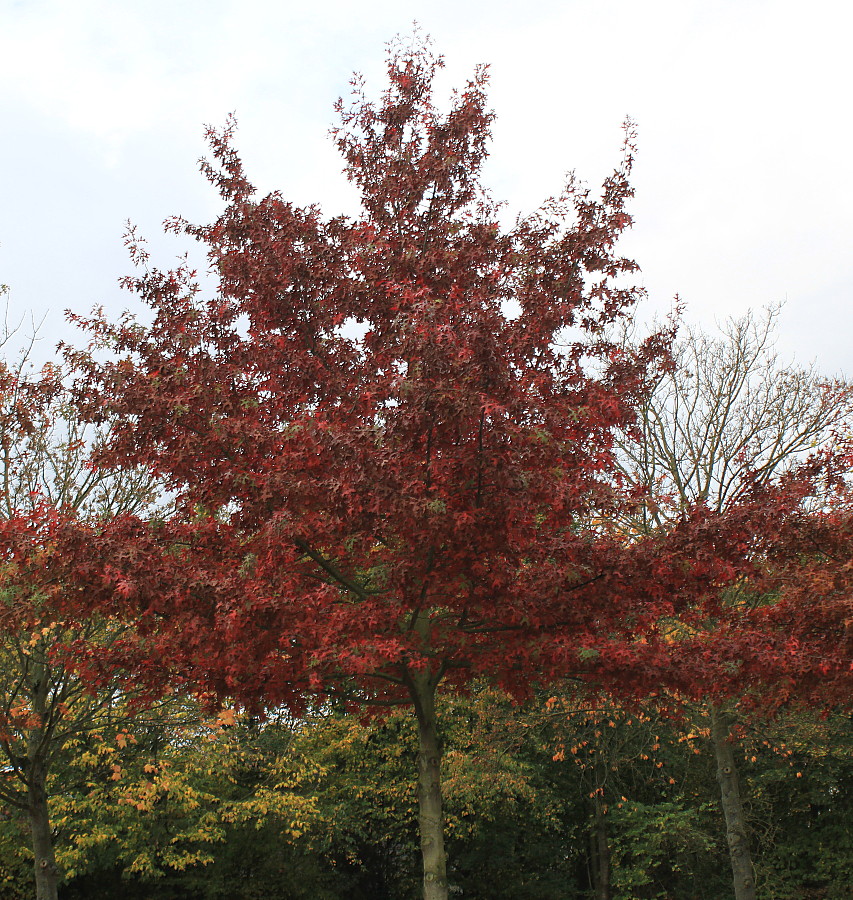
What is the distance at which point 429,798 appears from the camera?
27.1ft

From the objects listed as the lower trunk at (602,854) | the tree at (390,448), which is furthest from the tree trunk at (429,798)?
the lower trunk at (602,854)

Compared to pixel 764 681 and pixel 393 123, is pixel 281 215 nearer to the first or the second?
pixel 393 123

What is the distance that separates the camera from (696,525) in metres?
7.71

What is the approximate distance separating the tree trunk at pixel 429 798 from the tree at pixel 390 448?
2 centimetres

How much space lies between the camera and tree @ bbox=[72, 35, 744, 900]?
6.86m

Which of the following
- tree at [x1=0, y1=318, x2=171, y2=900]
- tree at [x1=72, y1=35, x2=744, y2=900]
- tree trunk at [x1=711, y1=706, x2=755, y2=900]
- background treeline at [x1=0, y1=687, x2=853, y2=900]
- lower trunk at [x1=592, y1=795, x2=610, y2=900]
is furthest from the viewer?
lower trunk at [x1=592, y1=795, x2=610, y2=900]

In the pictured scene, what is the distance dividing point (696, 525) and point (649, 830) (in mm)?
18327

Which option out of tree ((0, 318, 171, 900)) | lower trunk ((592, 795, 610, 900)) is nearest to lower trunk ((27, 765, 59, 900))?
tree ((0, 318, 171, 900))

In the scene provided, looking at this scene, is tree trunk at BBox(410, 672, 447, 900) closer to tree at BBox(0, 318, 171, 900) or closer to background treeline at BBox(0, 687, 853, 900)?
tree at BBox(0, 318, 171, 900)

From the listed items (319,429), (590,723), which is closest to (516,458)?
(319,429)

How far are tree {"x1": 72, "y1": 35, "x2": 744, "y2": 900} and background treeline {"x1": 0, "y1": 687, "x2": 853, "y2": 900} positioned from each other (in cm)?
770

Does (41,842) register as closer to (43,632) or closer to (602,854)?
(43,632)

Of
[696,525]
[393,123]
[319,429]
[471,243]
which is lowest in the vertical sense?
[696,525]

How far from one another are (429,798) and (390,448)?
3.73m
